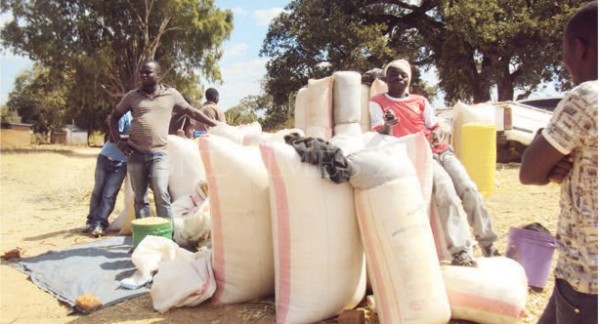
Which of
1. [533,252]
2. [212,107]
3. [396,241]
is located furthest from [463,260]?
[212,107]

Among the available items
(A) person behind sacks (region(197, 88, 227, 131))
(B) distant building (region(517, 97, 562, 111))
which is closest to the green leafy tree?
(A) person behind sacks (region(197, 88, 227, 131))

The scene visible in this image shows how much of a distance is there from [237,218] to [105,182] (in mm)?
2782

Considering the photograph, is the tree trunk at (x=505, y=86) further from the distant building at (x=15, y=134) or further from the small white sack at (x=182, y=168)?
the distant building at (x=15, y=134)

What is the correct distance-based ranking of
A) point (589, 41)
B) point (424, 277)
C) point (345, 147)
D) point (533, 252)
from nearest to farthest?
point (589, 41) < point (424, 277) < point (345, 147) < point (533, 252)

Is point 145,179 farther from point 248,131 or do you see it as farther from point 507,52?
point 507,52

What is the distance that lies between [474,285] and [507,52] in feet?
46.1

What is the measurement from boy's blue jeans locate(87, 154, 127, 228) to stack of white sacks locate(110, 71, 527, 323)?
8.42 feet

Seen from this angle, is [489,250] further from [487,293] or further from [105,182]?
[105,182]

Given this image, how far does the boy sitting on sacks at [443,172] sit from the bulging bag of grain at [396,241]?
50 centimetres

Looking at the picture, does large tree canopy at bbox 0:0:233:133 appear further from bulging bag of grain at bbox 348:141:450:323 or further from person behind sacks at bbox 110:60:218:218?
bulging bag of grain at bbox 348:141:450:323

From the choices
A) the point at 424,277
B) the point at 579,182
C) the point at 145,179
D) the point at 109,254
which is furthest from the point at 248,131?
the point at 579,182

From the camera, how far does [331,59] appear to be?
16.5m

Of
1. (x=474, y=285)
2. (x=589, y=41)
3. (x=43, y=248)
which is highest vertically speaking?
(x=589, y=41)

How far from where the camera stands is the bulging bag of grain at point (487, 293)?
229cm
